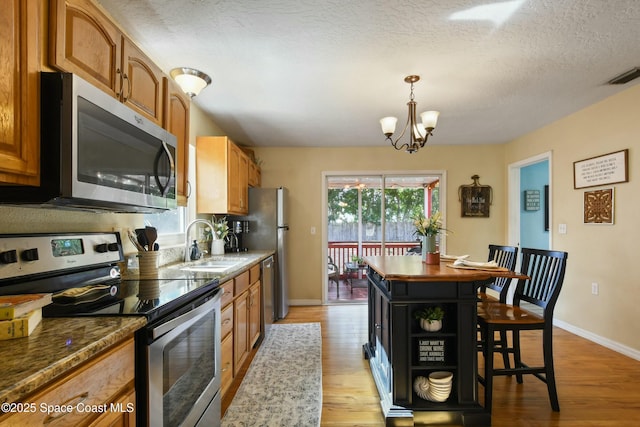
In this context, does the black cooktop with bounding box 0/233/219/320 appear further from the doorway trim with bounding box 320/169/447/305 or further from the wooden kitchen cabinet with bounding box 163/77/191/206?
the doorway trim with bounding box 320/169/447/305

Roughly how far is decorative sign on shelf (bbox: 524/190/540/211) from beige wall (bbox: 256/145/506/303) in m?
0.62

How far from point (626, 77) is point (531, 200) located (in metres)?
2.71

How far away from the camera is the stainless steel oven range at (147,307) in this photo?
1.08 meters

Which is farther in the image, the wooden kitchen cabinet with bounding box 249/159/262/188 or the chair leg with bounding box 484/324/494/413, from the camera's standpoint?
the wooden kitchen cabinet with bounding box 249/159/262/188

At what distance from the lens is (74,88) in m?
1.03

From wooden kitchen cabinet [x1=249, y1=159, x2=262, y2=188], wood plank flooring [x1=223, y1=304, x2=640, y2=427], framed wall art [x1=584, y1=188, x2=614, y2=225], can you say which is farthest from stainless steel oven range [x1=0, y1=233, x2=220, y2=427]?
framed wall art [x1=584, y1=188, x2=614, y2=225]

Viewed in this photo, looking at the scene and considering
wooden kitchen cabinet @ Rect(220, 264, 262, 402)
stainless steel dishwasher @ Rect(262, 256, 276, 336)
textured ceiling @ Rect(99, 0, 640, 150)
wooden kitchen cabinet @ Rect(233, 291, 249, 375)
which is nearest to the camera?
textured ceiling @ Rect(99, 0, 640, 150)

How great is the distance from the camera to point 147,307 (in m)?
1.14

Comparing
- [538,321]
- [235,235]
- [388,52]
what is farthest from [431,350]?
[235,235]

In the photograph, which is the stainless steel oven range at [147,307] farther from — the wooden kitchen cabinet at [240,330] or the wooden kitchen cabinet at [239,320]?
the wooden kitchen cabinet at [240,330]

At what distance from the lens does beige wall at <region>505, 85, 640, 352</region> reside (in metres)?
2.73

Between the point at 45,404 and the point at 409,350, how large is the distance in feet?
5.52

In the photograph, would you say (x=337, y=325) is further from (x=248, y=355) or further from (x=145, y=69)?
(x=145, y=69)

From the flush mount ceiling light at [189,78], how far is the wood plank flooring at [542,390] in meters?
2.15
